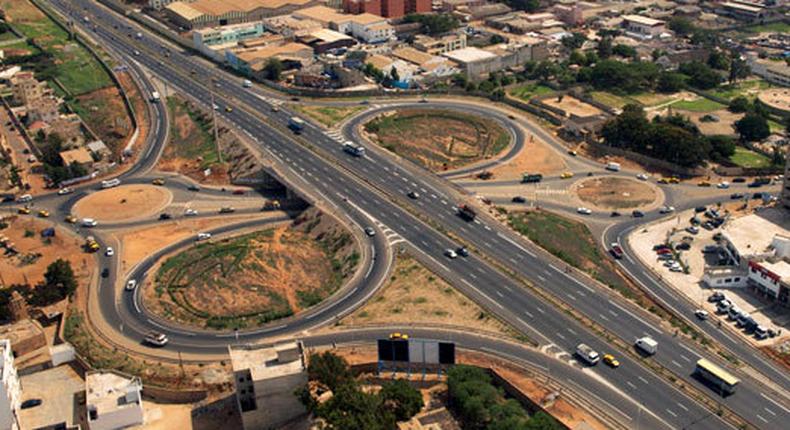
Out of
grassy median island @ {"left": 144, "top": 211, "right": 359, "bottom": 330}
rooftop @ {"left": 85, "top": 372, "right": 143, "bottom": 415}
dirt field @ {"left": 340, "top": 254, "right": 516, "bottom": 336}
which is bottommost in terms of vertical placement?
grassy median island @ {"left": 144, "top": 211, "right": 359, "bottom": 330}

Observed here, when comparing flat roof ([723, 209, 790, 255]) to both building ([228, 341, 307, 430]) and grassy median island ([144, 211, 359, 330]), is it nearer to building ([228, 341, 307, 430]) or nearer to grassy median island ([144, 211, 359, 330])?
grassy median island ([144, 211, 359, 330])

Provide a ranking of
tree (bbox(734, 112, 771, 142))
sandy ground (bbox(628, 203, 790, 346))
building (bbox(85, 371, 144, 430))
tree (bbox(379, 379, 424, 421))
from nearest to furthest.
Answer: tree (bbox(379, 379, 424, 421)), building (bbox(85, 371, 144, 430)), sandy ground (bbox(628, 203, 790, 346)), tree (bbox(734, 112, 771, 142))

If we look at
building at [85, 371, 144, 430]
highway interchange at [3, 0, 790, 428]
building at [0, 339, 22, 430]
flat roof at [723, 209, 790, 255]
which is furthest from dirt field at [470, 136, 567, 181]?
building at [0, 339, 22, 430]

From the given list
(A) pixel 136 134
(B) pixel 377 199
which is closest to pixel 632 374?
(B) pixel 377 199

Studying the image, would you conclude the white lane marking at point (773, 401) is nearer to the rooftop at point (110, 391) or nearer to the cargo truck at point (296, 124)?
the rooftop at point (110, 391)

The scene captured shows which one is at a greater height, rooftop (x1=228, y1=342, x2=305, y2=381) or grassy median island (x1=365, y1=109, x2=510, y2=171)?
rooftop (x1=228, y1=342, x2=305, y2=381)

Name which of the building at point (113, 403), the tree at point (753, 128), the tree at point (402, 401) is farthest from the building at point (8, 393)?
the tree at point (753, 128)

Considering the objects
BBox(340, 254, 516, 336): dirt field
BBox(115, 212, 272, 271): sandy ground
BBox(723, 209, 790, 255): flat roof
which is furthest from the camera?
BBox(115, 212, 272, 271): sandy ground
